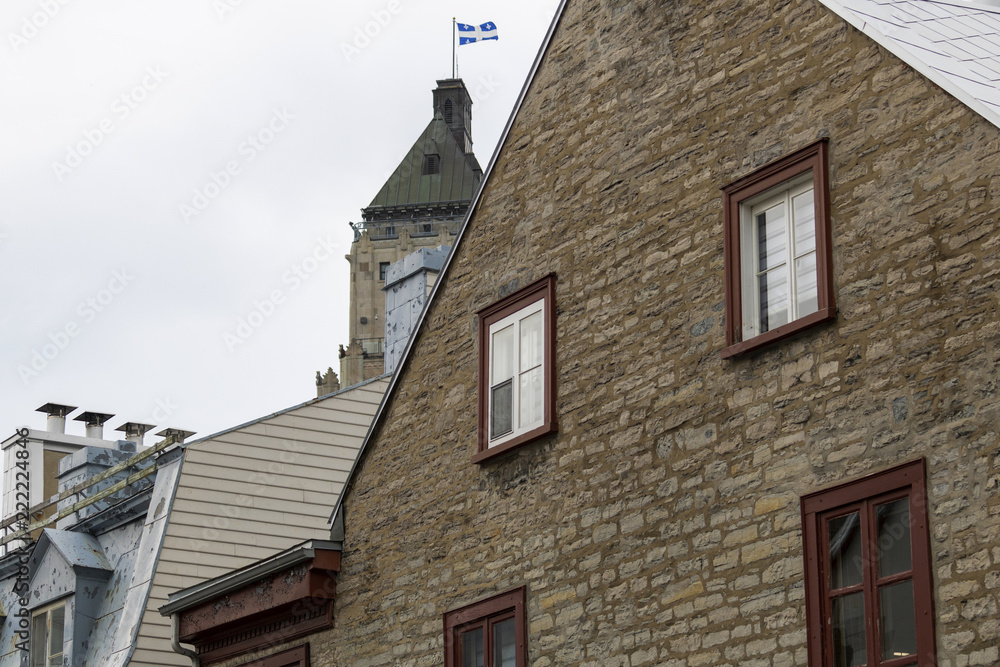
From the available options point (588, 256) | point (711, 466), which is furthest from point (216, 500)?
point (711, 466)

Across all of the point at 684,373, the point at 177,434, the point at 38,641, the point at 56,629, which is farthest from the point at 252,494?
the point at 684,373

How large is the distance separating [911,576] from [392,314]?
1524cm

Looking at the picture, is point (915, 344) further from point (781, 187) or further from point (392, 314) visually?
point (392, 314)

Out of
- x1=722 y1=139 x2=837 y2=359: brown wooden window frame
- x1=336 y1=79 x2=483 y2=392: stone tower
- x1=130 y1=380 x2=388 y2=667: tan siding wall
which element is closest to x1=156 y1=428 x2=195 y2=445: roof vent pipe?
x1=130 y1=380 x2=388 y2=667: tan siding wall

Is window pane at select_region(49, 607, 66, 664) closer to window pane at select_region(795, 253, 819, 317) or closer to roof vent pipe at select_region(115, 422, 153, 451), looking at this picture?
roof vent pipe at select_region(115, 422, 153, 451)

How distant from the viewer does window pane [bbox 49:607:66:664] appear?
21.9 m

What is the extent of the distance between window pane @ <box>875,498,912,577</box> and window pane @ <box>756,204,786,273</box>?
2333 millimetres

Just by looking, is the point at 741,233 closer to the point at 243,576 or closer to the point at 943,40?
the point at 943,40

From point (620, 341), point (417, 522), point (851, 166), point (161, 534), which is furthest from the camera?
point (161, 534)

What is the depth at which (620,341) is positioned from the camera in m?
13.3

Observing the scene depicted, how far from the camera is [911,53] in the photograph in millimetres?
11328

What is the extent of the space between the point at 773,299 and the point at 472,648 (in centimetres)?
→ 435

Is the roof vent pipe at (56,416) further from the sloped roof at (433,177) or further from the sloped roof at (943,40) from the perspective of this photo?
the sloped roof at (433,177)

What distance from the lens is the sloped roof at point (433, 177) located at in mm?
140875
